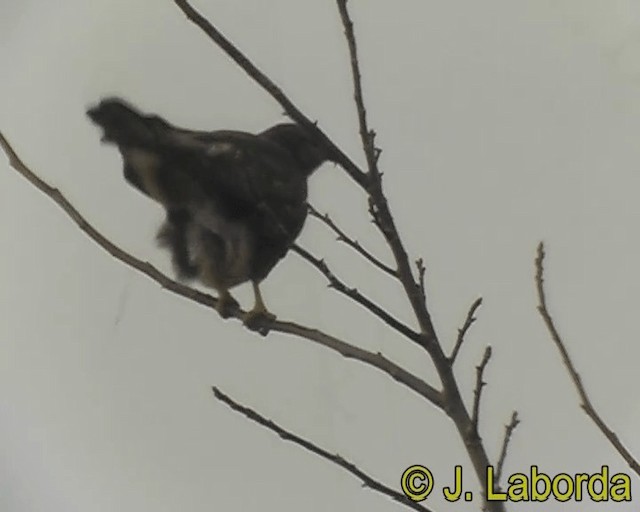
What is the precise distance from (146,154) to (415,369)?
476 millimetres

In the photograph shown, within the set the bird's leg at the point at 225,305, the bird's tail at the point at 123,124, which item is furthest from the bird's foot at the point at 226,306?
the bird's tail at the point at 123,124

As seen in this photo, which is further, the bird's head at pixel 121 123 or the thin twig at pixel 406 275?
the bird's head at pixel 121 123

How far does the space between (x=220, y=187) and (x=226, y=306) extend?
0.08 meters

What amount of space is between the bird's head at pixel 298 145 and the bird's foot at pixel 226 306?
82mm

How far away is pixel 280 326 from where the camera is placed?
0.45m

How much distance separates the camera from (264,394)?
875 mm

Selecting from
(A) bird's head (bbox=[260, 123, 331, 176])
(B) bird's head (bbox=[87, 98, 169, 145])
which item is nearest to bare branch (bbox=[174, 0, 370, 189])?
(B) bird's head (bbox=[87, 98, 169, 145])

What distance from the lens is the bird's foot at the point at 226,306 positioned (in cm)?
51

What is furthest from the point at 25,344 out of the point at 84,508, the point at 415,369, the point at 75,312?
the point at 415,369

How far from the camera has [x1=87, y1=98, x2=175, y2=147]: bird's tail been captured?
16.9 inches

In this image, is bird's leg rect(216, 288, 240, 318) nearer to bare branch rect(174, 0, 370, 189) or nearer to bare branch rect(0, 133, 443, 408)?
bare branch rect(0, 133, 443, 408)

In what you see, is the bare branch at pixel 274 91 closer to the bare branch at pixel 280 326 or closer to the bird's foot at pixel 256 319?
the bare branch at pixel 280 326

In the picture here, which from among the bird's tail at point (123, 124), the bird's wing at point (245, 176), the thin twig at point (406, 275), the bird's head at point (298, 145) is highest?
the bird's head at point (298, 145)

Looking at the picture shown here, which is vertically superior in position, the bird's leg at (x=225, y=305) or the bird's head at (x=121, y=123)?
the bird's head at (x=121, y=123)
